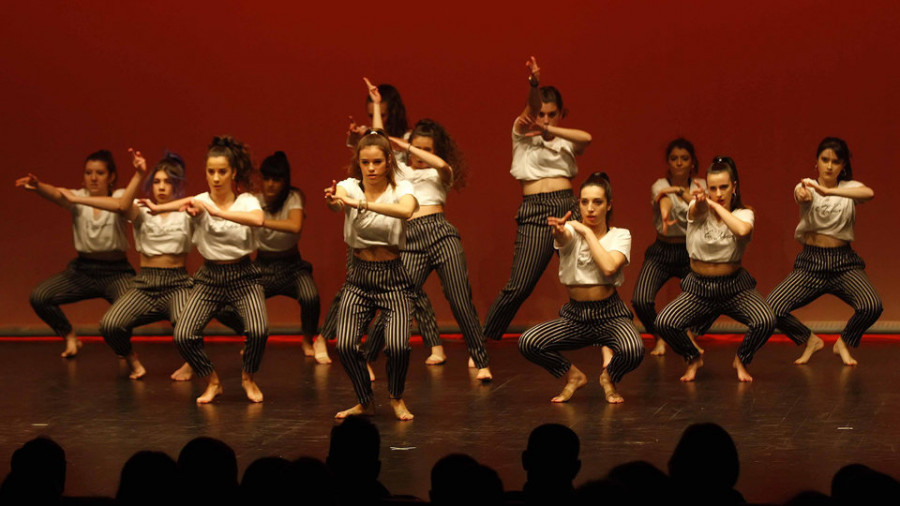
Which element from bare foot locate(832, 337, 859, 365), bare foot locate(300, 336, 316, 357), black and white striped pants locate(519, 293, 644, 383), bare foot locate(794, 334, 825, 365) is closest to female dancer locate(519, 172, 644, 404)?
black and white striped pants locate(519, 293, 644, 383)

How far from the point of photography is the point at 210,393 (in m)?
5.25

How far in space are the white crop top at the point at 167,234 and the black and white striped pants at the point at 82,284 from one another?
1.81ft

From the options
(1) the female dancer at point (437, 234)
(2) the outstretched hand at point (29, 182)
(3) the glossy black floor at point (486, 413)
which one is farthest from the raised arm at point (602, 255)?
(2) the outstretched hand at point (29, 182)

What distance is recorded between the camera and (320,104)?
7.48 metres

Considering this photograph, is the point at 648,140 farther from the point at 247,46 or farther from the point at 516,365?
the point at 247,46

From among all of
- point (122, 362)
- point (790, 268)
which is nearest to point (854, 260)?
point (790, 268)

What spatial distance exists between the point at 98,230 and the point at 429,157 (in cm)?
212

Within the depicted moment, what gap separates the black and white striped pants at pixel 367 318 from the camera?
4758 millimetres

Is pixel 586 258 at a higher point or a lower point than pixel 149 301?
higher

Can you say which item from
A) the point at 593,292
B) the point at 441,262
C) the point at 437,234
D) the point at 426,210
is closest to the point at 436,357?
the point at 441,262

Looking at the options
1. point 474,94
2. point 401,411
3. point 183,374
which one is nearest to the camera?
point 401,411

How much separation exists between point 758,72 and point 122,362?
4168mm

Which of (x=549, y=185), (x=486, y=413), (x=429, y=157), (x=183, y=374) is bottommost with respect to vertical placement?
(x=486, y=413)

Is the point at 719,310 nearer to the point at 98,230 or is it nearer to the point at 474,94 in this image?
the point at 474,94
